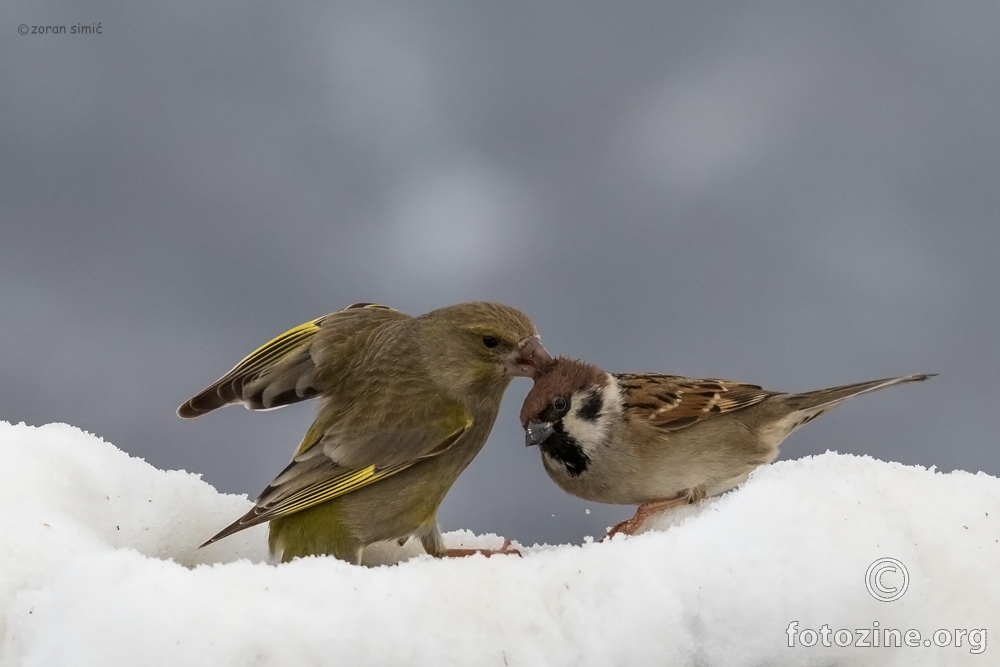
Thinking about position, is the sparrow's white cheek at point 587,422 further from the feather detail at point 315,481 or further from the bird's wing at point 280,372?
the bird's wing at point 280,372

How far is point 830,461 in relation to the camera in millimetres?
1973

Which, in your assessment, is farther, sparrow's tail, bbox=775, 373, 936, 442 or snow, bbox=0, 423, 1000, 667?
sparrow's tail, bbox=775, 373, 936, 442

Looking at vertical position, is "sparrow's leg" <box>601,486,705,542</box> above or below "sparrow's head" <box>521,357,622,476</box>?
below

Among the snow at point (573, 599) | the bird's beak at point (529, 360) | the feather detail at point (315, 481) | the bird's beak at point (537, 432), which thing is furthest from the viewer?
the bird's beak at point (537, 432)

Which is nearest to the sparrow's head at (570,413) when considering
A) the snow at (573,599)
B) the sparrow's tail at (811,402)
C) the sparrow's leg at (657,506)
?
the sparrow's leg at (657,506)

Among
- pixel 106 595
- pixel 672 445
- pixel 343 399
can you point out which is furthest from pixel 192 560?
pixel 672 445

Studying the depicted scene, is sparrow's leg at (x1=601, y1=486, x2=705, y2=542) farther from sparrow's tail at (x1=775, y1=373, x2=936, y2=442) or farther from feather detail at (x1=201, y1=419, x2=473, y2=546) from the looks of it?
feather detail at (x1=201, y1=419, x2=473, y2=546)

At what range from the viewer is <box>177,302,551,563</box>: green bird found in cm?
219

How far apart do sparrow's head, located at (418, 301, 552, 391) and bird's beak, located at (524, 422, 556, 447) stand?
143mm

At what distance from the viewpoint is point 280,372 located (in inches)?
96.7

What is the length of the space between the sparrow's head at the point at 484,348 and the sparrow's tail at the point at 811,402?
2.26 ft

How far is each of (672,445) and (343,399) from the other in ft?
2.81

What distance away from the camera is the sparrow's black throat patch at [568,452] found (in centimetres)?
242

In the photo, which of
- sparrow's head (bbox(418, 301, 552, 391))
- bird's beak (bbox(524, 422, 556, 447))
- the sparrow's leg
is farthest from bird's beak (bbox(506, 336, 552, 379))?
the sparrow's leg
